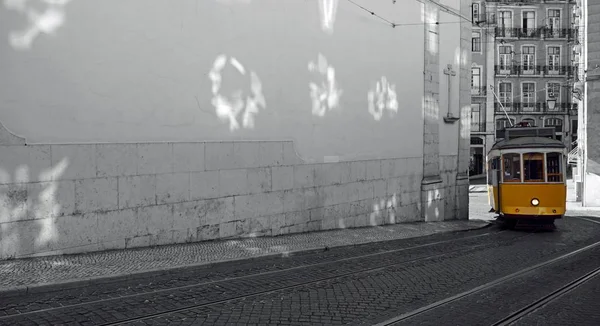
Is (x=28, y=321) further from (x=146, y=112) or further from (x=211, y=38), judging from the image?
(x=211, y=38)

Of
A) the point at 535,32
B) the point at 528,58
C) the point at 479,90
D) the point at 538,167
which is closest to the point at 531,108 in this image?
the point at 528,58

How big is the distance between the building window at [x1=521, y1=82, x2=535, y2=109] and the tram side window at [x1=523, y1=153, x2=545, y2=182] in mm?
38868

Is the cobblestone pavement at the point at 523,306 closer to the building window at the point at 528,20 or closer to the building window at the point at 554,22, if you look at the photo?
the building window at the point at 528,20

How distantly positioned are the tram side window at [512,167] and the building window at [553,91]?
3936cm

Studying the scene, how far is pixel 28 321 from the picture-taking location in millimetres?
6047

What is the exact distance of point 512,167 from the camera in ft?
56.5

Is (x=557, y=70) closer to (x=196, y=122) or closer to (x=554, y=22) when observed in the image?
(x=554, y=22)

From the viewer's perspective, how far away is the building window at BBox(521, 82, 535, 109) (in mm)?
53250

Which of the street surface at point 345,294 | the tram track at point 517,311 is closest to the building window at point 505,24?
the street surface at point 345,294

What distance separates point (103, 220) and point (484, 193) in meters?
31.8

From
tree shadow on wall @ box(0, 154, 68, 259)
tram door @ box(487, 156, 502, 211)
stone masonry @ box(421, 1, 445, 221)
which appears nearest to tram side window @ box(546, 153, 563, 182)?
tram door @ box(487, 156, 502, 211)

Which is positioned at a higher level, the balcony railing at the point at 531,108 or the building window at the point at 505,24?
the building window at the point at 505,24

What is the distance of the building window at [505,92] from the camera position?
52.9 m

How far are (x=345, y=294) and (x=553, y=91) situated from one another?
51088 millimetres
